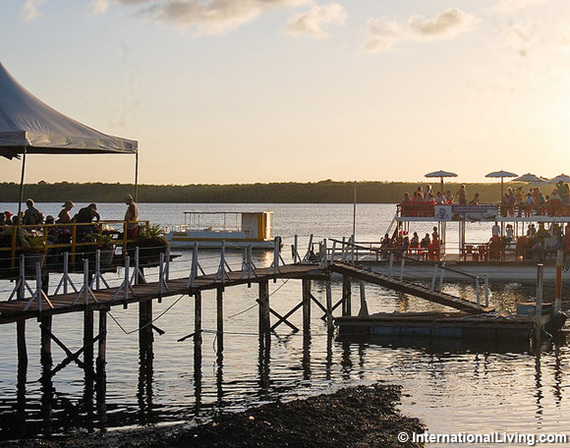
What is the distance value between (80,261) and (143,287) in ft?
10.8

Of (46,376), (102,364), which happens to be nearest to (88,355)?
(46,376)

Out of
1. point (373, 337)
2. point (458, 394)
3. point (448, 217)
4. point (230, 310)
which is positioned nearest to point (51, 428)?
point (458, 394)

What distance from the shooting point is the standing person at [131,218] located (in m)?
25.9

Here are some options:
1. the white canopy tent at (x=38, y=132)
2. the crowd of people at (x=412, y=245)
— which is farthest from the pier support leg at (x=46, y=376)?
the crowd of people at (x=412, y=245)

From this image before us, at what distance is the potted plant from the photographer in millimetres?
26719

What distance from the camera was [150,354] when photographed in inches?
1166

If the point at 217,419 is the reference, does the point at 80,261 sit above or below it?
above

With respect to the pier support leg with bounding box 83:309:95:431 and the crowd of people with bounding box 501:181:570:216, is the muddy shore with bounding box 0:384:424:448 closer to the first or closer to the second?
the pier support leg with bounding box 83:309:95:431

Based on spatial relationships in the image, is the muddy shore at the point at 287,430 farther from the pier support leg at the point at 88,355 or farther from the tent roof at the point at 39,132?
the tent roof at the point at 39,132

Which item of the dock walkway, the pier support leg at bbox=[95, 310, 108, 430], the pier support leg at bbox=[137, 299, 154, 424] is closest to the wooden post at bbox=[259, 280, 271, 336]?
the dock walkway

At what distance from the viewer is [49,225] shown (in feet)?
75.9

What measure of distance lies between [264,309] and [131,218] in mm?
8707

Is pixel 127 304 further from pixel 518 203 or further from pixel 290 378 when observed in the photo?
pixel 518 203

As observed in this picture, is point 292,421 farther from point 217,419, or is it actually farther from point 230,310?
point 230,310
